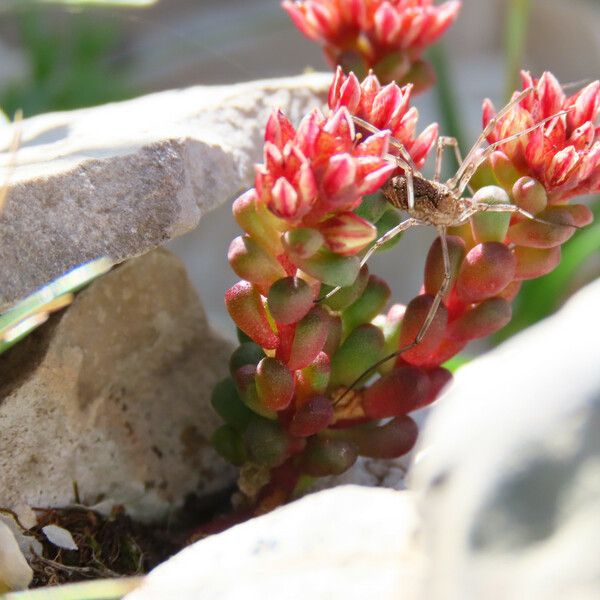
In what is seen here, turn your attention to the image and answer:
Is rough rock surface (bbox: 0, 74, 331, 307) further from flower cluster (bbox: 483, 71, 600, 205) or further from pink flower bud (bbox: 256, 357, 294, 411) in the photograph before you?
flower cluster (bbox: 483, 71, 600, 205)

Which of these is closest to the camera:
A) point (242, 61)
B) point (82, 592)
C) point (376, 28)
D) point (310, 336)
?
point (82, 592)

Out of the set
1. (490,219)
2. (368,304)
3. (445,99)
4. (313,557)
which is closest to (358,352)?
(368,304)

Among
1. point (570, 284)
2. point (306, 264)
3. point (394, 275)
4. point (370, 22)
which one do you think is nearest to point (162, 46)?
point (394, 275)

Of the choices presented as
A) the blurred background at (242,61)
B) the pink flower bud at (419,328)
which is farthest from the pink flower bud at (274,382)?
the blurred background at (242,61)

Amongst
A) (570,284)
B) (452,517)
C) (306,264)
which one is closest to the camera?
(452,517)

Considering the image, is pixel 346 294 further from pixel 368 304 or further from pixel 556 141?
pixel 556 141

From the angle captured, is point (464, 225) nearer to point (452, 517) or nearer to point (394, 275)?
point (452, 517)
